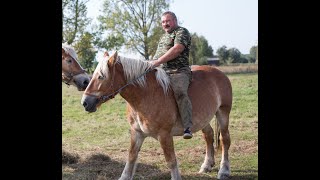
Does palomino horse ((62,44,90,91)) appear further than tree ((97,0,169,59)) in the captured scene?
No

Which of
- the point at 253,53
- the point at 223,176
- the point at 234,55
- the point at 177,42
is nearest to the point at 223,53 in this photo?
the point at 234,55

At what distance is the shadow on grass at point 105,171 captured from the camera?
5.96 meters

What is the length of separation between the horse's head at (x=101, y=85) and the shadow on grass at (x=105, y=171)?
1.43 meters

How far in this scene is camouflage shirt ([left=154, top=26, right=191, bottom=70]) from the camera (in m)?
5.39

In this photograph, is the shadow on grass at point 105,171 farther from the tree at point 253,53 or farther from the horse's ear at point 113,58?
the tree at point 253,53

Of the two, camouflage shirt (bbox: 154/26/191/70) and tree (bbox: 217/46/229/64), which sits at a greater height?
A: tree (bbox: 217/46/229/64)

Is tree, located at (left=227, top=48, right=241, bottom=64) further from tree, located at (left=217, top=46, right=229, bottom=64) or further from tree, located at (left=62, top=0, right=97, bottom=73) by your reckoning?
tree, located at (left=62, top=0, right=97, bottom=73)

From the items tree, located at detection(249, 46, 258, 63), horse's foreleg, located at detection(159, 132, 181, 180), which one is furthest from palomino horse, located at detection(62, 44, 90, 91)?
tree, located at detection(249, 46, 258, 63)

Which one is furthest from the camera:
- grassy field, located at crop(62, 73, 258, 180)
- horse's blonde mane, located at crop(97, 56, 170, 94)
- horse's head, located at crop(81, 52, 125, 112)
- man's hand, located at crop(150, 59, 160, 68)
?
grassy field, located at crop(62, 73, 258, 180)

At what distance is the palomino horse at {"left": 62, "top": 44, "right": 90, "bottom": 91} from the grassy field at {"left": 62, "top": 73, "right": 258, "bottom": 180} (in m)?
1.45

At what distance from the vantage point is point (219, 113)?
21.0 feet

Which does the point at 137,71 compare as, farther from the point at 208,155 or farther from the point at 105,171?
the point at 208,155

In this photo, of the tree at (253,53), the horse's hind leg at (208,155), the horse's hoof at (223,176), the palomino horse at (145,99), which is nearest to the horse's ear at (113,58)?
the palomino horse at (145,99)
